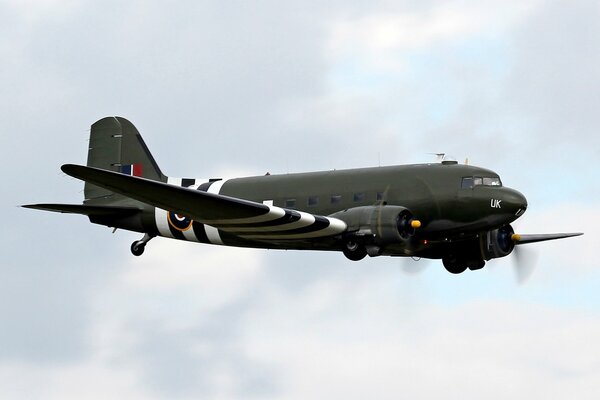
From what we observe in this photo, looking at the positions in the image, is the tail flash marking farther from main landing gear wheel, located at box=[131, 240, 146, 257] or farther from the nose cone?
the nose cone

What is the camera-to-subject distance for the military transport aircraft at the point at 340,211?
3170cm

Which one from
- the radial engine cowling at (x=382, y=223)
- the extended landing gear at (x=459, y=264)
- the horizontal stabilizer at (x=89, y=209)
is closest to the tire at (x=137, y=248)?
the horizontal stabilizer at (x=89, y=209)

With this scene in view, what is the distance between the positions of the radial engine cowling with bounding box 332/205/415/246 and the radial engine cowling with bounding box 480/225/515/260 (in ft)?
12.6

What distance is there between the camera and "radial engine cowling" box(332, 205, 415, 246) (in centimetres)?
3156

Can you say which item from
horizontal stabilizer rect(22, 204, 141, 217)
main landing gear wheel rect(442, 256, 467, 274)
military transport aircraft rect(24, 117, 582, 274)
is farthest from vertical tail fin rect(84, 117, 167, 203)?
main landing gear wheel rect(442, 256, 467, 274)

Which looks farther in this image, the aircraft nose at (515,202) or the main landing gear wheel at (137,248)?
the main landing gear wheel at (137,248)

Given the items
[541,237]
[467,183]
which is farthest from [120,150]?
[541,237]

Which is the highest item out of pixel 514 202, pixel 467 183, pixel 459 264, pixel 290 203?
pixel 467 183

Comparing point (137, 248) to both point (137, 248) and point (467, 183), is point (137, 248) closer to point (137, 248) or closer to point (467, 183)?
point (137, 248)

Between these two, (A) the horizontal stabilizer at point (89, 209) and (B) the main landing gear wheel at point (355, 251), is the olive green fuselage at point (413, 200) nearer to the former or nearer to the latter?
(B) the main landing gear wheel at point (355, 251)

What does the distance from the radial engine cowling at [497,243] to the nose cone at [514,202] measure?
8.14ft

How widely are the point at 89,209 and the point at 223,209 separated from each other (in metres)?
5.72

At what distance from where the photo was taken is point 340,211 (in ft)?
109

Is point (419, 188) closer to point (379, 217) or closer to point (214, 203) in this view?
point (379, 217)
